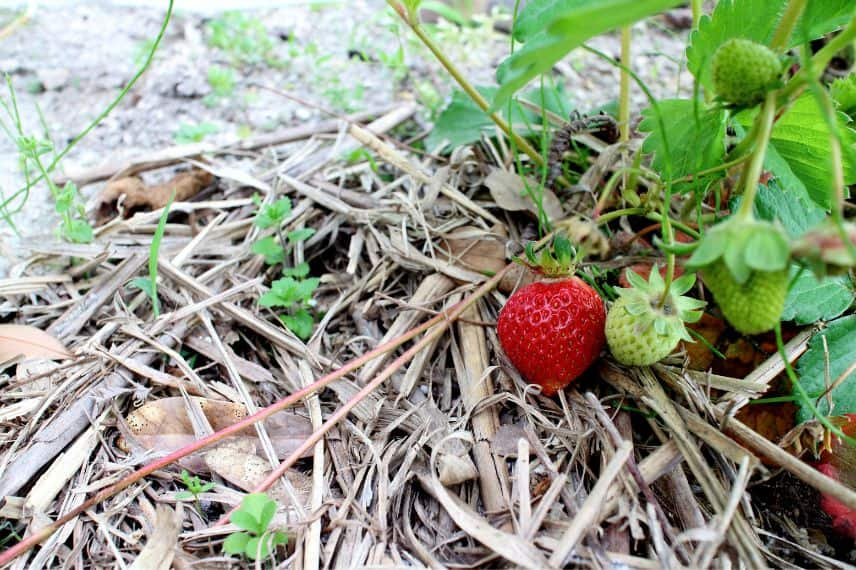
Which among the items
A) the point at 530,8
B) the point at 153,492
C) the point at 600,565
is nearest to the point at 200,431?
the point at 153,492

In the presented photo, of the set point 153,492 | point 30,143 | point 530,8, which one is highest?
point 530,8

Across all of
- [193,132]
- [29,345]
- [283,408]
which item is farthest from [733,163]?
→ [193,132]

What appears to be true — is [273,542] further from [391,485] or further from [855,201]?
[855,201]

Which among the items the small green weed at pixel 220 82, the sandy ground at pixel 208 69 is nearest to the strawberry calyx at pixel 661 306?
the sandy ground at pixel 208 69

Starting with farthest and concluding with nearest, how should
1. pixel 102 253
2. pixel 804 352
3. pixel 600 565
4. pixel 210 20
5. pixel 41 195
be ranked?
pixel 210 20, pixel 41 195, pixel 102 253, pixel 804 352, pixel 600 565

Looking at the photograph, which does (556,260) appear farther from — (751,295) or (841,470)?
(841,470)

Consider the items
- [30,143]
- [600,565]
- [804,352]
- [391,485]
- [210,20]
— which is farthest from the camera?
[210,20]

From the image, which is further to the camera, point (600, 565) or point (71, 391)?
point (71, 391)

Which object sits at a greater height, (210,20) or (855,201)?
(210,20)

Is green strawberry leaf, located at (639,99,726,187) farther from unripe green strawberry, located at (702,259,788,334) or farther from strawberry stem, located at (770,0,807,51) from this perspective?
unripe green strawberry, located at (702,259,788,334)
